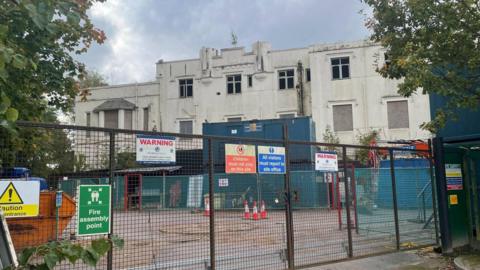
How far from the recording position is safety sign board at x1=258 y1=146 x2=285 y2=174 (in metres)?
8.40

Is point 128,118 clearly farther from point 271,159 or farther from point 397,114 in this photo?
point 271,159

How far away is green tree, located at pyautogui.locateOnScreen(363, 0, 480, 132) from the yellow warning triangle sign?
7.39m

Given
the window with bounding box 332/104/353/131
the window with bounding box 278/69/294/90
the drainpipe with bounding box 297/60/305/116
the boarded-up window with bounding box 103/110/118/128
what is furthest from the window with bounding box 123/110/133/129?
the window with bounding box 332/104/353/131

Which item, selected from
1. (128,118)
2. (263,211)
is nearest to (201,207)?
(263,211)

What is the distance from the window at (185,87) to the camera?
3947 centimetres

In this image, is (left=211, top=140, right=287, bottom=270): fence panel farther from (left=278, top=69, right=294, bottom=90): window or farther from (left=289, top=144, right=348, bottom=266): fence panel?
(left=278, top=69, right=294, bottom=90): window

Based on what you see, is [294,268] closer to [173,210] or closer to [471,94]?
[173,210]

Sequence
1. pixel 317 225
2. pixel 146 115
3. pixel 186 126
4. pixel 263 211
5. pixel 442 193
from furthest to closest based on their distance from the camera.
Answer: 1. pixel 146 115
2. pixel 186 126
3. pixel 263 211
4. pixel 317 225
5. pixel 442 193

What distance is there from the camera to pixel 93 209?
6.18 meters

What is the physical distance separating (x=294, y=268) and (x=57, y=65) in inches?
290

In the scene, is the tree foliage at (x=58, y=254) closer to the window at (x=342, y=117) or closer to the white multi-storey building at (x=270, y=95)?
the white multi-storey building at (x=270, y=95)

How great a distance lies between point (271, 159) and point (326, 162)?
1.52 m

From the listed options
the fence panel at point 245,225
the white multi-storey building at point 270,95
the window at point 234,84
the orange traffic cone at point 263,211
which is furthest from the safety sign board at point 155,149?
the window at point 234,84

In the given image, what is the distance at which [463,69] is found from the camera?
34.2ft
